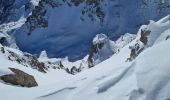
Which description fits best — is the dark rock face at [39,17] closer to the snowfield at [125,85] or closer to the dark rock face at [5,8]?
the dark rock face at [5,8]

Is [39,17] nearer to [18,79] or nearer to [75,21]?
[75,21]

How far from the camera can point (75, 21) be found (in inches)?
5266

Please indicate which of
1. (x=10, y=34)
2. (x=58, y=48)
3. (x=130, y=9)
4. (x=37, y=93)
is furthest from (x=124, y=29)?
(x=37, y=93)

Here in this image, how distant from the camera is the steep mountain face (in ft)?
411

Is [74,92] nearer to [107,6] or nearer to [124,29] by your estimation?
[124,29]

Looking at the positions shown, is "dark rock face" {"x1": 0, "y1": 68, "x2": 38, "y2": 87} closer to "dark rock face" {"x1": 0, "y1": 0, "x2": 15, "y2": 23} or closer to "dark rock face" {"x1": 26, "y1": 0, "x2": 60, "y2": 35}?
"dark rock face" {"x1": 26, "y1": 0, "x2": 60, "y2": 35}

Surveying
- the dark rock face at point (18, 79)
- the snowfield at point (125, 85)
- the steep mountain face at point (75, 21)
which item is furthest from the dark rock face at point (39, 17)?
the snowfield at point (125, 85)

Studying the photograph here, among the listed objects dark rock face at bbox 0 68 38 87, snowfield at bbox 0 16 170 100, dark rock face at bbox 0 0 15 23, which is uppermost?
dark rock face at bbox 0 0 15 23

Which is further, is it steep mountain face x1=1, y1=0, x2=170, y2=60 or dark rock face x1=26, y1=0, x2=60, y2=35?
dark rock face x1=26, y1=0, x2=60, y2=35

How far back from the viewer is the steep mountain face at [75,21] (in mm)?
125250

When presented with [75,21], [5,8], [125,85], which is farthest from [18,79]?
[5,8]

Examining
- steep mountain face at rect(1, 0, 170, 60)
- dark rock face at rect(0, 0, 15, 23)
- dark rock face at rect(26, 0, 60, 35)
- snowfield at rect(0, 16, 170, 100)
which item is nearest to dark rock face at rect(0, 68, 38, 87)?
snowfield at rect(0, 16, 170, 100)

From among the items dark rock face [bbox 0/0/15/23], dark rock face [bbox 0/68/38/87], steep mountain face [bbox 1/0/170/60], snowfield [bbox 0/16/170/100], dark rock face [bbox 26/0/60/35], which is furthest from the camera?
dark rock face [bbox 0/0/15/23]

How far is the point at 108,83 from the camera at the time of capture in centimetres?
1323
